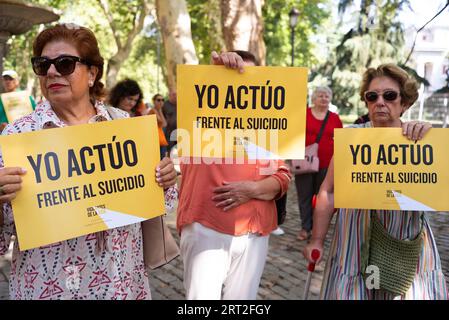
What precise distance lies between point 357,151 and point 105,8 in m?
17.5

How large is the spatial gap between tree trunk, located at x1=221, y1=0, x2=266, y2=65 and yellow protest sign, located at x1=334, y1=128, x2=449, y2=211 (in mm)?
3580

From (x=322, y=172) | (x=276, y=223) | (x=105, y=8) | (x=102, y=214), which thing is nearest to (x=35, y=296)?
(x=102, y=214)

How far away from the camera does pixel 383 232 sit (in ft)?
7.65

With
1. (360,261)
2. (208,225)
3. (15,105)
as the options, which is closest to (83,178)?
(208,225)

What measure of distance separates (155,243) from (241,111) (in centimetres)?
77

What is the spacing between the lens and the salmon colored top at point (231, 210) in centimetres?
234

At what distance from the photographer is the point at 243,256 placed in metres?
2.39

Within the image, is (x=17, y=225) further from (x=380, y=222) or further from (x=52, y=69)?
(x=380, y=222)

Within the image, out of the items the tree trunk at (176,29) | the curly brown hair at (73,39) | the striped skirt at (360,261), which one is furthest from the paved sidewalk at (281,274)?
the tree trunk at (176,29)

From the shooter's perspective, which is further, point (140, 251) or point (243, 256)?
point (243, 256)

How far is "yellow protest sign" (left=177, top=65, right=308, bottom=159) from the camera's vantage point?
2.27 meters

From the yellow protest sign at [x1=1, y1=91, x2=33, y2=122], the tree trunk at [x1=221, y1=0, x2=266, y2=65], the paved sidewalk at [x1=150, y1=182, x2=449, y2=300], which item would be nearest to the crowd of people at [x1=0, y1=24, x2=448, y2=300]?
the paved sidewalk at [x1=150, y1=182, x2=449, y2=300]

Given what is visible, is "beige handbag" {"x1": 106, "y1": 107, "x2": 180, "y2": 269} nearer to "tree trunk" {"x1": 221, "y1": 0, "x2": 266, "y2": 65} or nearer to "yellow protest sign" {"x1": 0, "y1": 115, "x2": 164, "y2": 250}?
"yellow protest sign" {"x1": 0, "y1": 115, "x2": 164, "y2": 250}

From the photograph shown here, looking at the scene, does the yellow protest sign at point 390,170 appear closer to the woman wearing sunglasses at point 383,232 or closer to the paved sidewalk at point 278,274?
the woman wearing sunglasses at point 383,232
